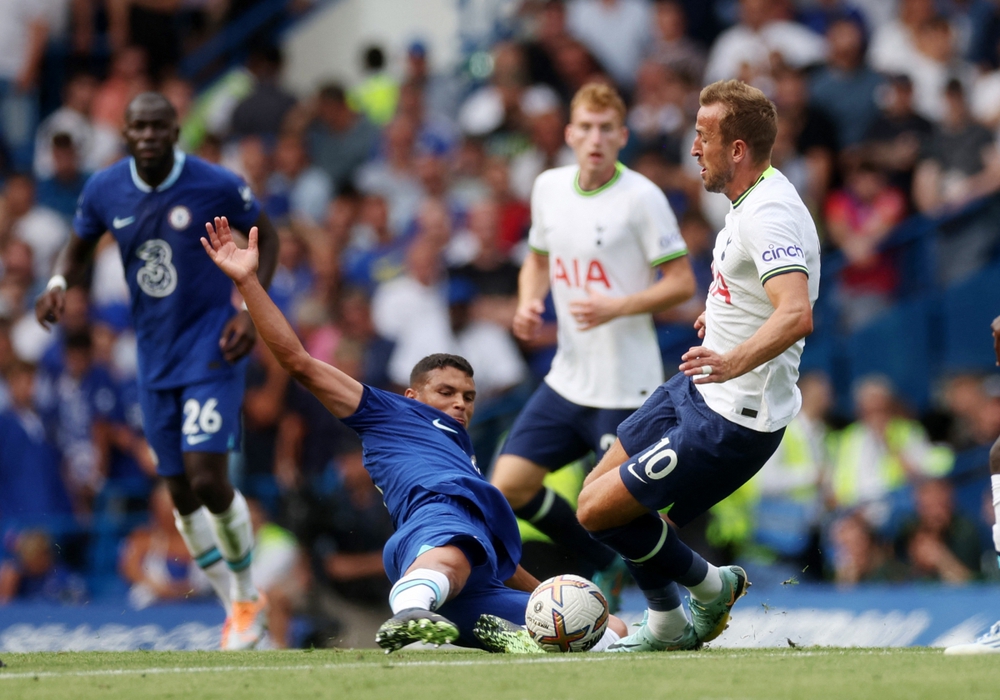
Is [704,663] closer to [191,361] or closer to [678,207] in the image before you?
[191,361]

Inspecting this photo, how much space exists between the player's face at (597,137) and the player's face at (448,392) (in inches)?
70.9

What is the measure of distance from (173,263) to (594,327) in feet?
8.01

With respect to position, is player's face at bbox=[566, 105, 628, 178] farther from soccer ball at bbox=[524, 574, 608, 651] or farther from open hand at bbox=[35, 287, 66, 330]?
open hand at bbox=[35, 287, 66, 330]

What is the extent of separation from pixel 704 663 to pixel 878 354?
688 cm

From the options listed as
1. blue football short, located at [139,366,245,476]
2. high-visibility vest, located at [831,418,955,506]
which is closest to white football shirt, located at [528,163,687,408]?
blue football short, located at [139,366,245,476]

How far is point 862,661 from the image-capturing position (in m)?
5.89

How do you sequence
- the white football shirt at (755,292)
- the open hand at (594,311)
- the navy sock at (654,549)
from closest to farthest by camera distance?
the white football shirt at (755,292), the navy sock at (654,549), the open hand at (594,311)

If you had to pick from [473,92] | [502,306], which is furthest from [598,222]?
[473,92]

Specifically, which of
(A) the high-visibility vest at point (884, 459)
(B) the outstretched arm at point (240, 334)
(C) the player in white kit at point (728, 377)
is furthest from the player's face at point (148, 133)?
(A) the high-visibility vest at point (884, 459)

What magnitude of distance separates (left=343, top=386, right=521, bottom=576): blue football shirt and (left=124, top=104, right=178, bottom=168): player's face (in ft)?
8.38

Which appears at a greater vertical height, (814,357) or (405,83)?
(405,83)

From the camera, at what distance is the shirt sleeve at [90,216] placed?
8.39m

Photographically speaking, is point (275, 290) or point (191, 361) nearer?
point (191, 361)

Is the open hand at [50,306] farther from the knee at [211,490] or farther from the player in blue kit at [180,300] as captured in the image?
the knee at [211,490]
